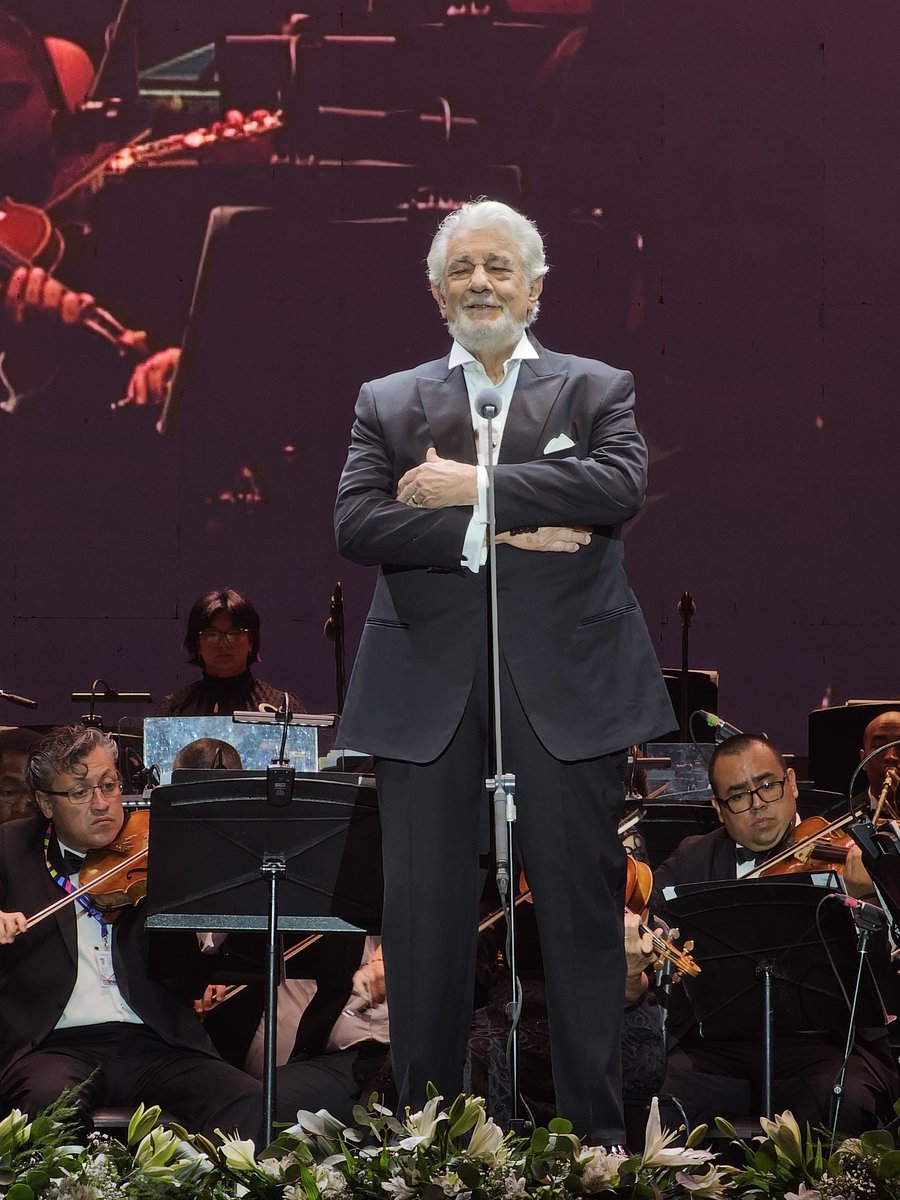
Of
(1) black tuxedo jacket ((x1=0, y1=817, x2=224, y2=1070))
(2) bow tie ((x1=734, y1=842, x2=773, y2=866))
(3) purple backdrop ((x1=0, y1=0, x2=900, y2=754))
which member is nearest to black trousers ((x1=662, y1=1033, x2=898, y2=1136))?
(2) bow tie ((x1=734, y1=842, x2=773, y2=866))

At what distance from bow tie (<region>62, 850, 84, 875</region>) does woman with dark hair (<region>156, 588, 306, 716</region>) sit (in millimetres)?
1954

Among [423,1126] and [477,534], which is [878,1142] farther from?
[477,534]

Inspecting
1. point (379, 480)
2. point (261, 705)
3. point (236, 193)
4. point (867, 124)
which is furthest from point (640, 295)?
point (379, 480)

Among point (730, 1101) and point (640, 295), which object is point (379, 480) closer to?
point (730, 1101)

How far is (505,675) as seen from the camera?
8.80ft

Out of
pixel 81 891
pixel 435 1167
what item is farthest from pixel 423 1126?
pixel 81 891

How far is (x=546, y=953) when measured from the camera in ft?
8.61

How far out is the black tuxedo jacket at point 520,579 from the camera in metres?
2.65

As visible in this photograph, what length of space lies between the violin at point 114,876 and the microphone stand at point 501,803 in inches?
66.6

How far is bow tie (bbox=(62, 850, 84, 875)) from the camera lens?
13.7ft

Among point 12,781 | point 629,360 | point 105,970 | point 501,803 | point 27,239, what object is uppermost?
point 27,239

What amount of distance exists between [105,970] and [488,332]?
7.07ft

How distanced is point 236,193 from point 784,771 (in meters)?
4.62

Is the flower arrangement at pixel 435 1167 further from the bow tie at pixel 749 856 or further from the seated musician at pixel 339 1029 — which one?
the bow tie at pixel 749 856
